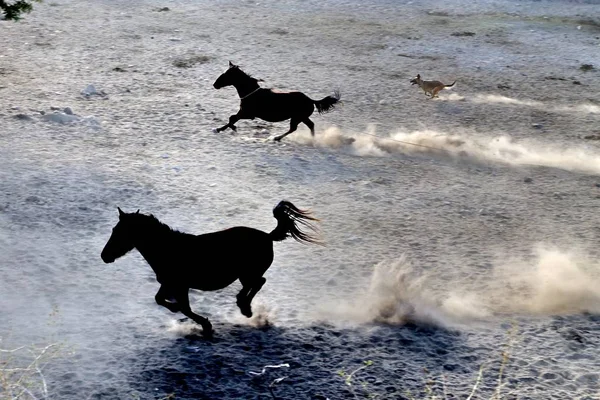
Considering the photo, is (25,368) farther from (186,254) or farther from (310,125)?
(310,125)

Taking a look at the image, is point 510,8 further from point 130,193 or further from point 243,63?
point 130,193

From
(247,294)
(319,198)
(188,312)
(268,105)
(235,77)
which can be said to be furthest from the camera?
(235,77)

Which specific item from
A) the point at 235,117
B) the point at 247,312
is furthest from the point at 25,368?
the point at 235,117

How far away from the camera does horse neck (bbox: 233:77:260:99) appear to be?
392 inches

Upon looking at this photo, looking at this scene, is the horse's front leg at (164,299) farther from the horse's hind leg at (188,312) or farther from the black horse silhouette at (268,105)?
the black horse silhouette at (268,105)

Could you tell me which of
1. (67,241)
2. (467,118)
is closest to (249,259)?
(67,241)

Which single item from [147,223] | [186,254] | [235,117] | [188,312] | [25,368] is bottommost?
[235,117]

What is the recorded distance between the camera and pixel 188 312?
5570 mm

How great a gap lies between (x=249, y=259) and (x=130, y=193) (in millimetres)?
2798

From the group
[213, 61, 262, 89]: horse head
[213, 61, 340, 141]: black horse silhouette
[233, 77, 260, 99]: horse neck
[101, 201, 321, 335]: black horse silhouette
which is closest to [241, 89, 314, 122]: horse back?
[213, 61, 340, 141]: black horse silhouette

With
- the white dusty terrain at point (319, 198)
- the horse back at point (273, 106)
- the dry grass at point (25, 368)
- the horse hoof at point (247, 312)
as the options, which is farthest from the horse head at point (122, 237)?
the horse back at point (273, 106)

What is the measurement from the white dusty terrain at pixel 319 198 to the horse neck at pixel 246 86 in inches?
18.2

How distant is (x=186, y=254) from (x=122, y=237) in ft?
1.31

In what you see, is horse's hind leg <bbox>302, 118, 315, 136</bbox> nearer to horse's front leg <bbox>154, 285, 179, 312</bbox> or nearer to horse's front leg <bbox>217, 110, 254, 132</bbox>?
horse's front leg <bbox>217, 110, 254, 132</bbox>
